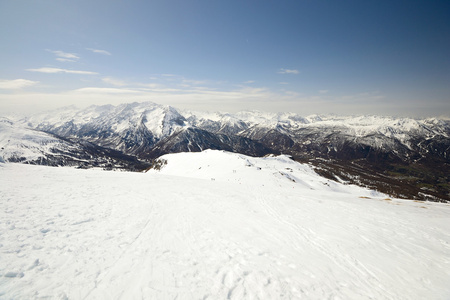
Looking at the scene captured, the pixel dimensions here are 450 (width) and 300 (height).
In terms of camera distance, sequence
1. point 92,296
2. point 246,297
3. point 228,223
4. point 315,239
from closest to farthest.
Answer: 1. point 92,296
2. point 246,297
3. point 315,239
4. point 228,223

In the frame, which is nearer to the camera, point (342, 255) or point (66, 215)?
point (342, 255)

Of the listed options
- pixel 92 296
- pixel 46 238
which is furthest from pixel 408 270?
pixel 46 238

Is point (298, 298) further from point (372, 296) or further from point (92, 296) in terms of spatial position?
point (92, 296)

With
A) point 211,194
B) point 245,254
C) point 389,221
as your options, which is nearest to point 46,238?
point 245,254

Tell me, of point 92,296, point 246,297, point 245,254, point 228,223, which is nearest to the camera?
point 92,296

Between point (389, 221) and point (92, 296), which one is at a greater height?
point (92, 296)

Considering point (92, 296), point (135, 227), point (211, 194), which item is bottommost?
point (211, 194)
